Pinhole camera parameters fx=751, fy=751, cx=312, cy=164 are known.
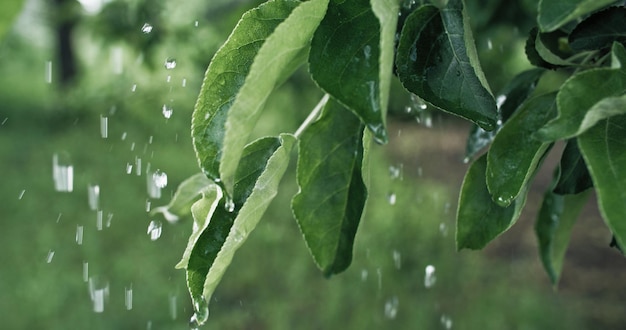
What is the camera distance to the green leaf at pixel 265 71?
381 millimetres

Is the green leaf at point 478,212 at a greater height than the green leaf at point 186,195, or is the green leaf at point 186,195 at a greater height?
the green leaf at point 478,212

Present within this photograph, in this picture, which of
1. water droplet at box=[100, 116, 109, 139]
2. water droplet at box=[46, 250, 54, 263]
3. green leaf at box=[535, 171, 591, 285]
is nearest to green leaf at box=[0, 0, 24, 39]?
green leaf at box=[535, 171, 591, 285]

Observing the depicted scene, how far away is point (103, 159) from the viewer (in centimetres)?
518

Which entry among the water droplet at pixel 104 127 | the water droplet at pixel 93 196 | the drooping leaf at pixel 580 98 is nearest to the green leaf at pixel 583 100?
the drooping leaf at pixel 580 98

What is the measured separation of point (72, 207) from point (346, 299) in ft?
6.38

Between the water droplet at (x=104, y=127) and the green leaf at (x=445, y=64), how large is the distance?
548 centimetres

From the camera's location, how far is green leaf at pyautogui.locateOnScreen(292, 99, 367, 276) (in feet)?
1.56

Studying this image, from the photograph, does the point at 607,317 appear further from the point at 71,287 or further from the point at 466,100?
the point at 466,100

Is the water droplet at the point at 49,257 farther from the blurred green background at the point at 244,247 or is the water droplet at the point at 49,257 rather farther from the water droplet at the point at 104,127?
the water droplet at the point at 104,127

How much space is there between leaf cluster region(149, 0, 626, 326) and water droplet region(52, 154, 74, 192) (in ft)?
14.8

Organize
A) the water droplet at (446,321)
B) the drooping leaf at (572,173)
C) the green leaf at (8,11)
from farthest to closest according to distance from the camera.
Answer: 1. the water droplet at (446,321)
2. the drooping leaf at (572,173)
3. the green leaf at (8,11)

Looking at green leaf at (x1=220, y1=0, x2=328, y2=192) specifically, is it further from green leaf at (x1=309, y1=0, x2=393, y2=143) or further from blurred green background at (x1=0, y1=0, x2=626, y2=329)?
blurred green background at (x1=0, y1=0, x2=626, y2=329)

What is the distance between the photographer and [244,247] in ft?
12.8

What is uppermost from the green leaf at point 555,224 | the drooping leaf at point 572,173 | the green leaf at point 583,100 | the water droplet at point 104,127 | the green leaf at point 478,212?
the green leaf at point 583,100
